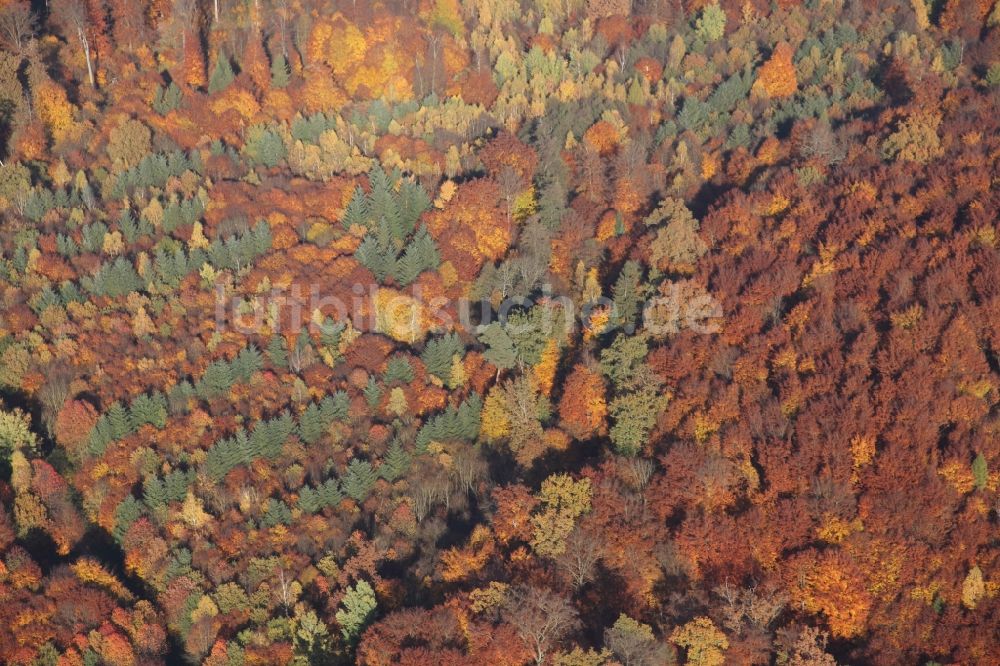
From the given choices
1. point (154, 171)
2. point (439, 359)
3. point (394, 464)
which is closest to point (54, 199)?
point (154, 171)

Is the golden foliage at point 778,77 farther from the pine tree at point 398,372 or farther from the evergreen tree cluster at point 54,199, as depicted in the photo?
the evergreen tree cluster at point 54,199

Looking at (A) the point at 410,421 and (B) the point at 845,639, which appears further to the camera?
(A) the point at 410,421

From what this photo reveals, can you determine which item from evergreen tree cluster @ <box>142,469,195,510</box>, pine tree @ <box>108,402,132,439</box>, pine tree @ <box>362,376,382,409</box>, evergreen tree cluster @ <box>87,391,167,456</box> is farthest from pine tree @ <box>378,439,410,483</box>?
pine tree @ <box>108,402,132,439</box>

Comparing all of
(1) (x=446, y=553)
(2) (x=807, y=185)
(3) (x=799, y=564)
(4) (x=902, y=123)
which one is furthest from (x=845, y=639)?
(4) (x=902, y=123)

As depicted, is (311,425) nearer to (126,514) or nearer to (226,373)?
(226,373)

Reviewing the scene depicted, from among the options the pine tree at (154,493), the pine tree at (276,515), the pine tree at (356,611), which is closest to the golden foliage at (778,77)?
the pine tree at (276,515)

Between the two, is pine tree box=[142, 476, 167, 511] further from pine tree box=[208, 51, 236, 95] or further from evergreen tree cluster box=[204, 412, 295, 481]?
pine tree box=[208, 51, 236, 95]

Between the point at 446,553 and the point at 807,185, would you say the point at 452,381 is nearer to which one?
the point at 446,553
